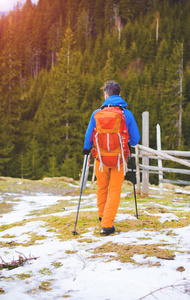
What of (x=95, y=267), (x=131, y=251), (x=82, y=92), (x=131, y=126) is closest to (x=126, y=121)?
(x=131, y=126)

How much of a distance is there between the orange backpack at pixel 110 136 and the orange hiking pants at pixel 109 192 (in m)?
0.18

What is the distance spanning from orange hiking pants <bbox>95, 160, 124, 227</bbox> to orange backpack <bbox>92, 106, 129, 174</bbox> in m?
0.18

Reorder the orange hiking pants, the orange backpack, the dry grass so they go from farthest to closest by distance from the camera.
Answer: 1. the orange hiking pants
2. the orange backpack
3. the dry grass

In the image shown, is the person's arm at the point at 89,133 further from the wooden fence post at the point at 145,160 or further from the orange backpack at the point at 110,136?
the wooden fence post at the point at 145,160

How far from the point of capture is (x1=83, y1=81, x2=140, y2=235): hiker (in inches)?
144

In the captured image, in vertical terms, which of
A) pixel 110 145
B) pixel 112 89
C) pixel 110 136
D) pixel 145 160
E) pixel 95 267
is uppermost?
pixel 112 89

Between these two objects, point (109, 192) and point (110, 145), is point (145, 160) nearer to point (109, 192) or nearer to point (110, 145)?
point (109, 192)

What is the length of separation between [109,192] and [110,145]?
2.47 ft

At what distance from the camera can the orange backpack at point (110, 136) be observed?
3.63 meters

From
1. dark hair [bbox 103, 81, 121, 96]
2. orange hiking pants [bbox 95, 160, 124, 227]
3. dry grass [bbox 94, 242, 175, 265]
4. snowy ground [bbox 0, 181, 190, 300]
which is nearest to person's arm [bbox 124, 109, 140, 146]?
dark hair [bbox 103, 81, 121, 96]

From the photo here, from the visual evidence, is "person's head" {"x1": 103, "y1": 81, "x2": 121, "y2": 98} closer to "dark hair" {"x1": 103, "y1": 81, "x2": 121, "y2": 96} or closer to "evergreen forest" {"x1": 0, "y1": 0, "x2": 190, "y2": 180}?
"dark hair" {"x1": 103, "y1": 81, "x2": 121, "y2": 96}

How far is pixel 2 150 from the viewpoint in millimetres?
24875

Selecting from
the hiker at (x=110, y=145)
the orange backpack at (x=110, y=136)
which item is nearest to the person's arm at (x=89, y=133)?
the hiker at (x=110, y=145)

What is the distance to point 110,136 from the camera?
367 cm
